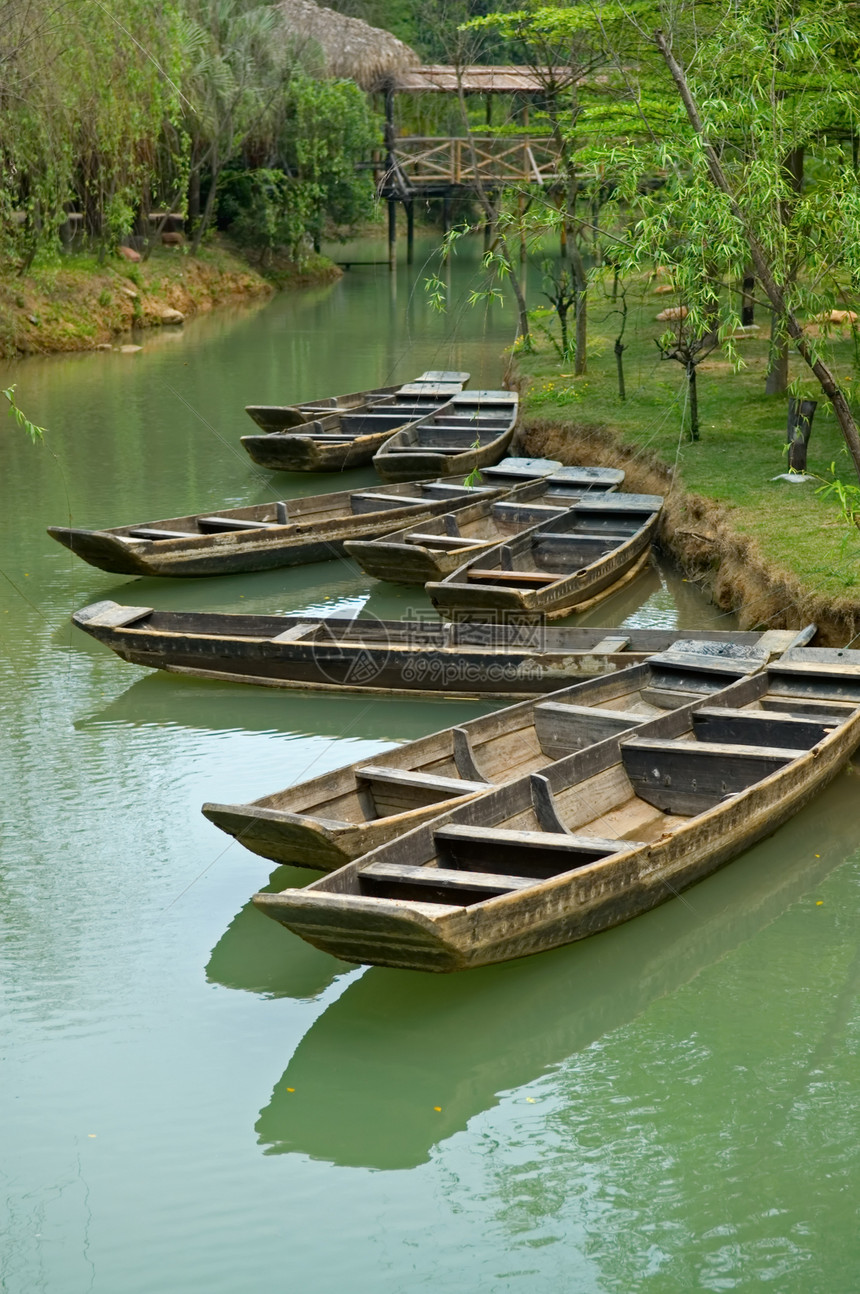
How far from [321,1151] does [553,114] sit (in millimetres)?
15194

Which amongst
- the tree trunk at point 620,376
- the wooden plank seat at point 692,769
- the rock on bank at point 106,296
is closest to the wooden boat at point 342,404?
the tree trunk at point 620,376

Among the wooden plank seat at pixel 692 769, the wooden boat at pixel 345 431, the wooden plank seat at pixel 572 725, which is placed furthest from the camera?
the wooden boat at pixel 345 431

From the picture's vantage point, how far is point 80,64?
21.6 metres

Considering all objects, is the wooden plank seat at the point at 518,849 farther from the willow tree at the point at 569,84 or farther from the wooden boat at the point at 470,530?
the willow tree at the point at 569,84

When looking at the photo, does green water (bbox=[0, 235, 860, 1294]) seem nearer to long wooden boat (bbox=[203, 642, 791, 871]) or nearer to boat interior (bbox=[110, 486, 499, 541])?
long wooden boat (bbox=[203, 642, 791, 871])

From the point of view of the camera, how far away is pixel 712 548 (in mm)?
10820

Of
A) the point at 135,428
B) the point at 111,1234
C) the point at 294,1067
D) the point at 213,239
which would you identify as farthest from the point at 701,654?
the point at 213,239

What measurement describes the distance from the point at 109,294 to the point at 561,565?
1708 centimetres

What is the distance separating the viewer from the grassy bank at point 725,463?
9383 mm

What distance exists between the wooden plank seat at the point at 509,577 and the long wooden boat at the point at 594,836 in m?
2.51

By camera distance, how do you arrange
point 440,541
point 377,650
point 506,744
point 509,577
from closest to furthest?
1. point 506,744
2. point 377,650
3. point 509,577
4. point 440,541

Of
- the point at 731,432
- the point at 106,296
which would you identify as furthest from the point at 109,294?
the point at 731,432

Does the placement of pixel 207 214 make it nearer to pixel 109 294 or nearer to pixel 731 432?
pixel 109 294

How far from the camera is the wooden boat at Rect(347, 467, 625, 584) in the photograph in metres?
10.3
